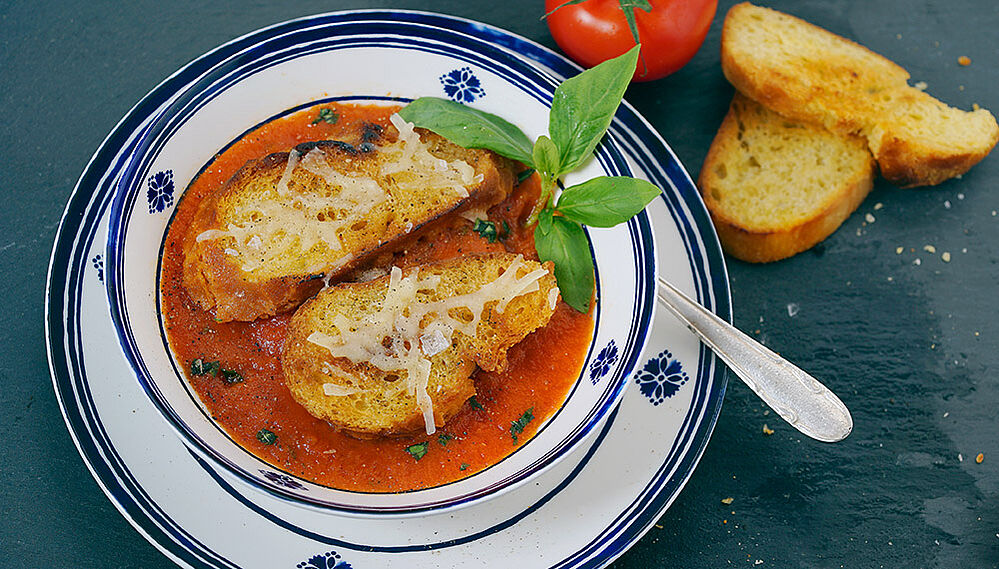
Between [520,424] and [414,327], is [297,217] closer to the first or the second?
[414,327]

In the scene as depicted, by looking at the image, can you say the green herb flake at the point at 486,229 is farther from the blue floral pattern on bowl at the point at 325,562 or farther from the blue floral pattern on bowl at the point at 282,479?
the blue floral pattern on bowl at the point at 325,562

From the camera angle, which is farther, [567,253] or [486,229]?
[486,229]

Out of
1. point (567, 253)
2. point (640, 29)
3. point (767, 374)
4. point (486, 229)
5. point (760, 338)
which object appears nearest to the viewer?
point (567, 253)

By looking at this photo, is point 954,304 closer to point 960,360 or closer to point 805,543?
point 960,360

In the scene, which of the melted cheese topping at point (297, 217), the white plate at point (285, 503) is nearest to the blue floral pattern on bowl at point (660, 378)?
the white plate at point (285, 503)

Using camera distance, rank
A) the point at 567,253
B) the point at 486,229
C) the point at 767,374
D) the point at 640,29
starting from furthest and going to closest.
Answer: the point at 640,29
the point at 767,374
the point at 486,229
the point at 567,253

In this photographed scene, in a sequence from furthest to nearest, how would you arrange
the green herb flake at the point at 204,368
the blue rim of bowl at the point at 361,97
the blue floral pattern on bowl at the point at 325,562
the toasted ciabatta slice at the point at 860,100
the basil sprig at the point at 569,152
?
the toasted ciabatta slice at the point at 860,100
the blue floral pattern on bowl at the point at 325,562
the green herb flake at the point at 204,368
the basil sprig at the point at 569,152
the blue rim of bowl at the point at 361,97

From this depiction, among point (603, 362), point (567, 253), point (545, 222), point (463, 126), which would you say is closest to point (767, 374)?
point (603, 362)
